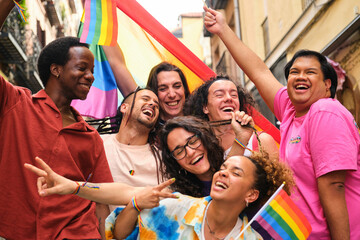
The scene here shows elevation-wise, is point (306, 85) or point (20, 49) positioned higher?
point (306, 85)

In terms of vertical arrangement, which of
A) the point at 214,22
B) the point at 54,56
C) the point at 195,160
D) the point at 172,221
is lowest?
the point at 172,221

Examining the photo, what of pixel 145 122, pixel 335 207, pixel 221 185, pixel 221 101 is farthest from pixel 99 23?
pixel 335 207

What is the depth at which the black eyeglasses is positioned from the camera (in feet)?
11.0

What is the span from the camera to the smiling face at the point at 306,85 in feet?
10.2

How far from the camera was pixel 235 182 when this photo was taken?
9.75 ft

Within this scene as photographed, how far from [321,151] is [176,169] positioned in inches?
43.7

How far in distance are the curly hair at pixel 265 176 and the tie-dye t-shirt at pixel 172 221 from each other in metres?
0.18

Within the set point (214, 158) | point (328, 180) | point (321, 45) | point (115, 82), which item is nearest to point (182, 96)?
point (115, 82)

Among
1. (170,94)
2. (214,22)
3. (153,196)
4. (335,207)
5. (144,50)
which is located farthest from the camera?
(144,50)

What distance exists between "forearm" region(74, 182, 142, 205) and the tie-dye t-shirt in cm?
16

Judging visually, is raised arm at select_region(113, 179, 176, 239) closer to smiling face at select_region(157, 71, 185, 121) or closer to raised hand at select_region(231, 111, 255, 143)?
raised hand at select_region(231, 111, 255, 143)

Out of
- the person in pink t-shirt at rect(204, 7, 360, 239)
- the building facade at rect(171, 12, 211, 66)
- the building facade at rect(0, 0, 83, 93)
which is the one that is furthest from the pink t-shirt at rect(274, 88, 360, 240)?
the building facade at rect(171, 12, 211, 66)

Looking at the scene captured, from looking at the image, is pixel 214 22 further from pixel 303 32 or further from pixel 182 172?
pixel 303 32

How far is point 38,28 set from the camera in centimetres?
1919
